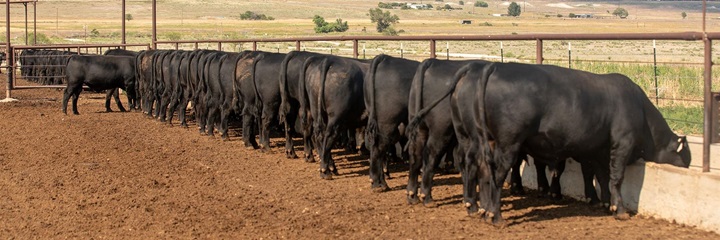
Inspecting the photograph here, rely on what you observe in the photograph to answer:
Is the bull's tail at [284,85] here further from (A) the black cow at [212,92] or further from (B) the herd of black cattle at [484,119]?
(A) the black cow at [212,92]

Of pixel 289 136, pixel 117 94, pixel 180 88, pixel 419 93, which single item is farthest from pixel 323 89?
pixel 117 94

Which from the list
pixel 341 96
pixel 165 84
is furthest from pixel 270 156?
pixel 165 84

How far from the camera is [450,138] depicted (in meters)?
8.75

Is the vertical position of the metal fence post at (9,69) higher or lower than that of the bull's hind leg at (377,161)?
higher

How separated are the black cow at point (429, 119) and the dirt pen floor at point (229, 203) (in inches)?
10.6

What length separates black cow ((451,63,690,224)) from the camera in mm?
7598

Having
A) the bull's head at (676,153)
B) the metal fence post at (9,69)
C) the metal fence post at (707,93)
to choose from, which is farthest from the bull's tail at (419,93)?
the metal fence post at (9,69)

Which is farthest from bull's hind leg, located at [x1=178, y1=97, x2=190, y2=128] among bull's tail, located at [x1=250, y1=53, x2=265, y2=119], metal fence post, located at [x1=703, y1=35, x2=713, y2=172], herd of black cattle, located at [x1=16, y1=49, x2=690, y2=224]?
metal fence post, located at [x1=703, y1=35, x2=713, y2=172]

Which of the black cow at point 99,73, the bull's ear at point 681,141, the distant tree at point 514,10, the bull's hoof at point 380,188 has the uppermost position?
the distant tree at point 514,10

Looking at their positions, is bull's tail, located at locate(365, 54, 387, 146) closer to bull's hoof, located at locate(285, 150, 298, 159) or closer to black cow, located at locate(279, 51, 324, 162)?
black cow, located at locate(279, 51, 324, 162)

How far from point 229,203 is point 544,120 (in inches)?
125

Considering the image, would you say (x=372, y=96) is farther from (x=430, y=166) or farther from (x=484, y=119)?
(x=484, y=119)

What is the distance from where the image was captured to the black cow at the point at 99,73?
827 inches

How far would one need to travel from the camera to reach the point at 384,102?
9617 millimetres
